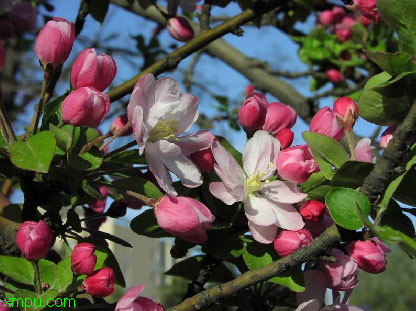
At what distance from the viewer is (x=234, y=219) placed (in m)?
0.86

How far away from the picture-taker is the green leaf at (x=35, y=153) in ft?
2.23

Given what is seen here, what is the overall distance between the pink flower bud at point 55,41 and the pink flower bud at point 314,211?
424 millimetres

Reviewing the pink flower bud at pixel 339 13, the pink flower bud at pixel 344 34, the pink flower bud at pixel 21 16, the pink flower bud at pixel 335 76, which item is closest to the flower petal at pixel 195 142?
the pink flower bud at pixel 21 16

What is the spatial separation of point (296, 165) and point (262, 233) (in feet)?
0.34

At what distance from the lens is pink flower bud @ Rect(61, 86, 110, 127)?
A: 75 cm

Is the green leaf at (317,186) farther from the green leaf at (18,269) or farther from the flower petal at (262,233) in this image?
the green leaf at (18,269)

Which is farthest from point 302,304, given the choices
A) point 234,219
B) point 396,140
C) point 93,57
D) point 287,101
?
point 287,101

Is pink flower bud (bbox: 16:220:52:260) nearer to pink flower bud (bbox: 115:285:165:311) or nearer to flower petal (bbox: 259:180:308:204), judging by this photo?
pink flower bud (bbox: 115:285:165:311)

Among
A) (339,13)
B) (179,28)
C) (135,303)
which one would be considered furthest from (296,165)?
(339,13)

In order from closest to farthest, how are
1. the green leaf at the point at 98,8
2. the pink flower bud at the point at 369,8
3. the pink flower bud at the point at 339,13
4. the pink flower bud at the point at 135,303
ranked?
1. the pink flower bud at the point at 135,303
2. the pink flower bud at the point at 369,8
3. the green leaf at the point at 98,8
4. the pink flower bud at the point at 339,13

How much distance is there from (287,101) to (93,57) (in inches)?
55.1

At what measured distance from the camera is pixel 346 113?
0.82m

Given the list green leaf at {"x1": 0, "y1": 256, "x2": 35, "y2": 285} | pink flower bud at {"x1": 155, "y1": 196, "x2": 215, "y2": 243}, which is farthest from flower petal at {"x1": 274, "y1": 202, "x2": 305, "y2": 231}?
green leaf at {"x1": 0, "y1": 256, "x2": 35, "y2": 285}

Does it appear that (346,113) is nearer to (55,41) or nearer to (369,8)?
(369,8)
